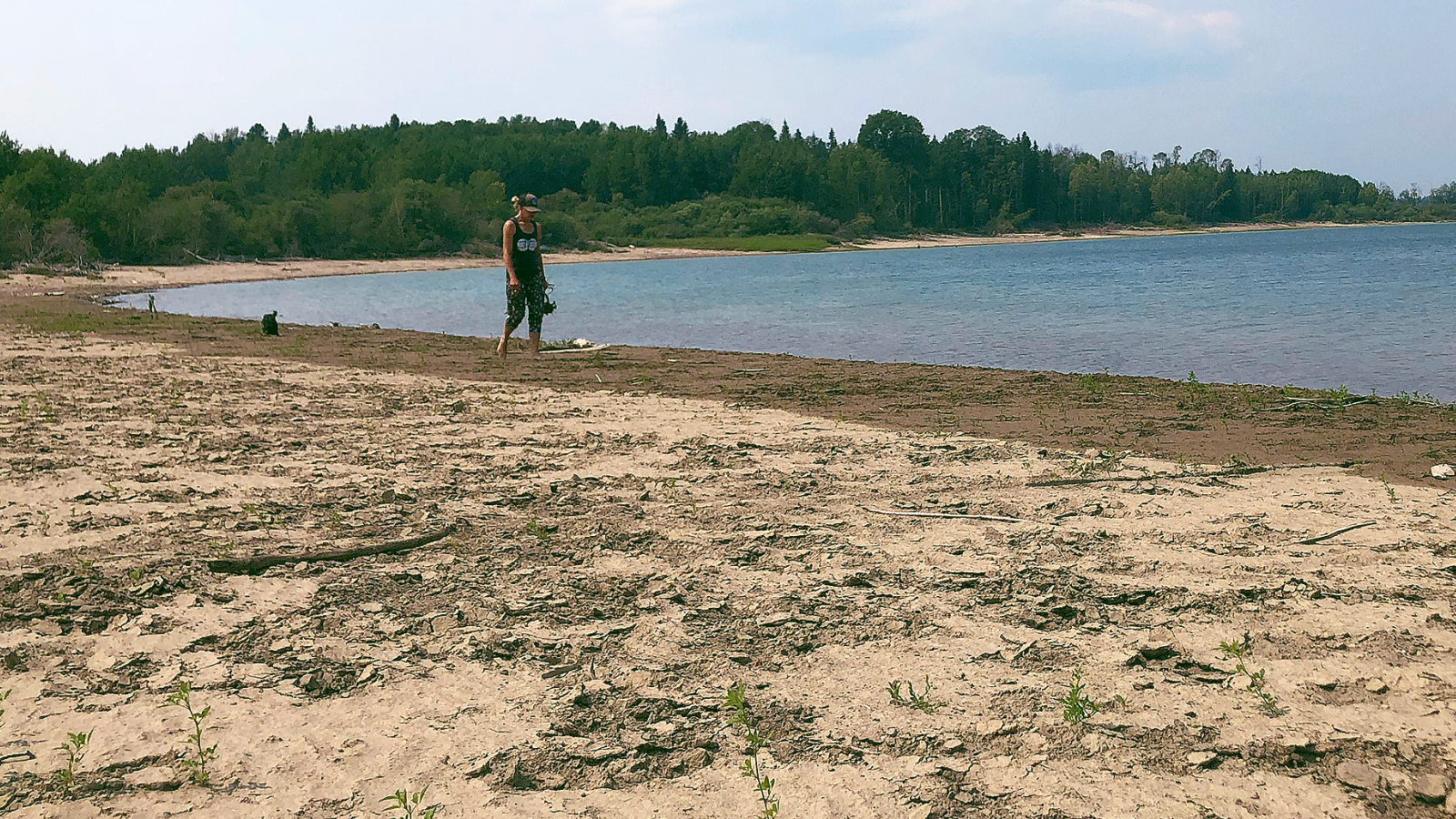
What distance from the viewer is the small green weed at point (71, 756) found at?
3078 millimetres

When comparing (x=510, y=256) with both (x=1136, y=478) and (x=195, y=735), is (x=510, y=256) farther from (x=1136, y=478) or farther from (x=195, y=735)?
(x=195, y=735)

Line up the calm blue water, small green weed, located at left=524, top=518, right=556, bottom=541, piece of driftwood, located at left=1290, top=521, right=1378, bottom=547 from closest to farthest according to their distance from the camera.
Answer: piece of driftwood, located at left=1290, top=521, right=1378, bottom=547 → small green weed, located at left=524, top=518, right=556, bottom=541 → the calm blue water

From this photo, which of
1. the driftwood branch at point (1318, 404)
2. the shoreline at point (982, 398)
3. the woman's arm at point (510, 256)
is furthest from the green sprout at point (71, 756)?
the woman's arm at point (510, 256)

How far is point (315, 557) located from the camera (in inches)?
201

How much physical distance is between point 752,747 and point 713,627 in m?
1.00

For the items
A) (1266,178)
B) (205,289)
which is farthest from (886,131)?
(205,289)

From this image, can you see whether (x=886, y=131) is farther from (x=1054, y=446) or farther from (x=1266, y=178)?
(x=1054, y=446)

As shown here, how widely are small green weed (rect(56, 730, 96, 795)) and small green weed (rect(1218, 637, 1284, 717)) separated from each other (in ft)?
11.8

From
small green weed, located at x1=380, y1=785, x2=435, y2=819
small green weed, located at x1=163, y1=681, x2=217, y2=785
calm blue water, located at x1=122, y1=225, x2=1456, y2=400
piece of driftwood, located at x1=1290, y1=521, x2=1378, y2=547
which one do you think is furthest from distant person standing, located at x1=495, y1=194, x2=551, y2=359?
small green weed, located at x1=380, y1=785, x2=435, y2=819

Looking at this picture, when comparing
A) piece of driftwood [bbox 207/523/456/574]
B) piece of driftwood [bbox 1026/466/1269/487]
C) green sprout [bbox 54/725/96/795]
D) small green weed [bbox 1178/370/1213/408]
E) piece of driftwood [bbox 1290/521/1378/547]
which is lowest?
green sprout [bbox 54/725/96/795]

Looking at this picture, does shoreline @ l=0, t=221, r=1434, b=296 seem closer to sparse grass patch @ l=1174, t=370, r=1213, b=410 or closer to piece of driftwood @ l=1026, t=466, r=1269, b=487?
sparse grass patch @ l=1174, t=370, r=1213, b=410

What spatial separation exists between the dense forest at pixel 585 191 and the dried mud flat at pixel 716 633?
2003 inches

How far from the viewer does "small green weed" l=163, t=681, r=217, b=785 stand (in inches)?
124

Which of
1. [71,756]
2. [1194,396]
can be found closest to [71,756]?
[71,756]
